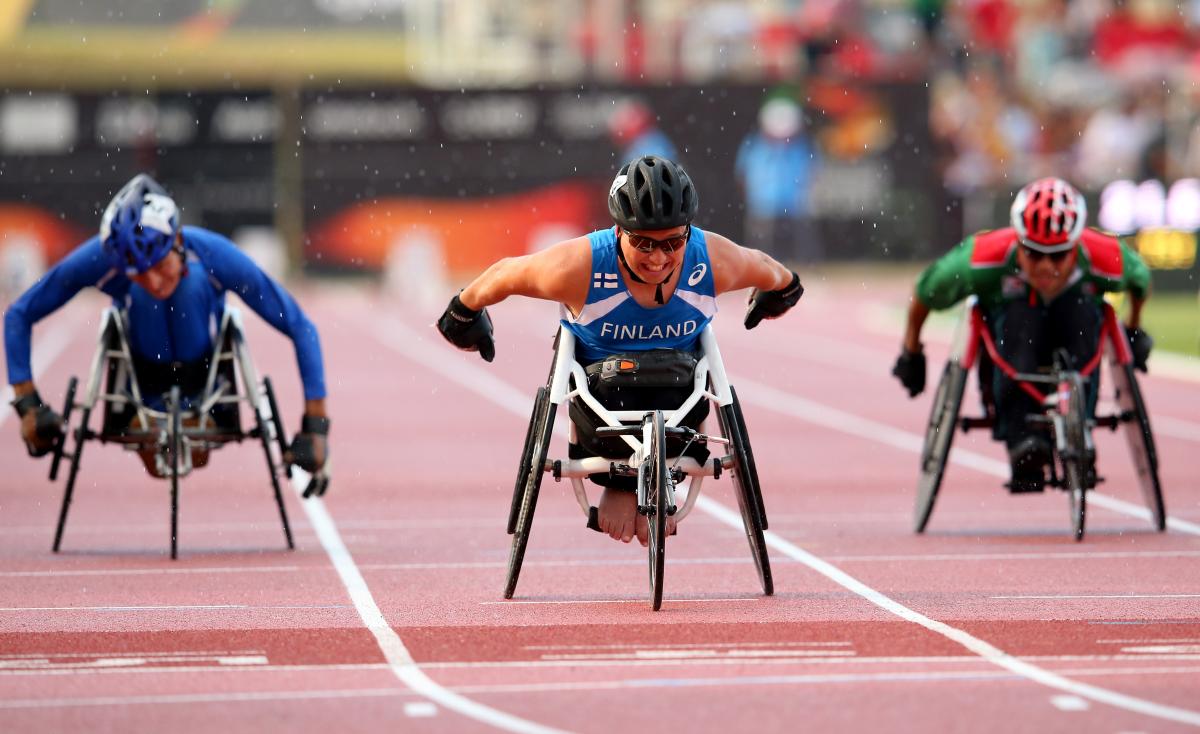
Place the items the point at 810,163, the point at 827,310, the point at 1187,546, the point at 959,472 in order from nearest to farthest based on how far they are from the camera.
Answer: the point at 1187,546 < the point at 959,472 < the point at 827,310 < the point at 810,163

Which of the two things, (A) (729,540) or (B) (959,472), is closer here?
(A) (729,540)

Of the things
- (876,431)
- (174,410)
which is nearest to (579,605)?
(174,410)

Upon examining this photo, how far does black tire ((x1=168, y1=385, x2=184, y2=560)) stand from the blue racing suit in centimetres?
28

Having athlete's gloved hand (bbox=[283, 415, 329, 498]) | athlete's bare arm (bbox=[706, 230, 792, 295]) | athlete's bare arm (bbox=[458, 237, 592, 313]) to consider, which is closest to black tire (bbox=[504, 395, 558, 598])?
athlete's bare arm (bbox=[458, 237, 592, 313])

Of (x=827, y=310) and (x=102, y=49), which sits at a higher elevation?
(x=102, y=49)

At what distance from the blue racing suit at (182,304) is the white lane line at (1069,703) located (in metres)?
4.96

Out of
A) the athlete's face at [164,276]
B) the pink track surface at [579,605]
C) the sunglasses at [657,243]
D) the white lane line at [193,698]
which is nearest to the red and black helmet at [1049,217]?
the pink track surface at [579,605]

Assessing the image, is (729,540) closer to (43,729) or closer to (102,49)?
(43,729)

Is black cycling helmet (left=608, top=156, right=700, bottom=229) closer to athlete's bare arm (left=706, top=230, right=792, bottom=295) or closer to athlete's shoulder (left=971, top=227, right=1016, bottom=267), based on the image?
athlete's bare arm (left=706, top=230, right=792, bottom=295)

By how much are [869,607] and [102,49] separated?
1408 inches

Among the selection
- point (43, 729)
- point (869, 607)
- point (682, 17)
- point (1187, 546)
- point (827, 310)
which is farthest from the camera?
point (682, 17)

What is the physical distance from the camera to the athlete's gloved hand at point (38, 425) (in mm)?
11289

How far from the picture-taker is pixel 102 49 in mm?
43281

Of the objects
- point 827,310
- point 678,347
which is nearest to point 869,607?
point 678,347
